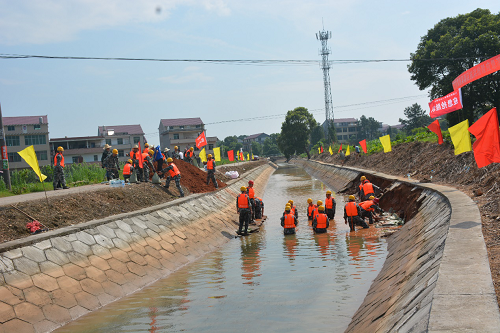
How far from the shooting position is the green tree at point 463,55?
116 feet

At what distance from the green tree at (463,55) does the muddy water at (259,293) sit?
25071mm

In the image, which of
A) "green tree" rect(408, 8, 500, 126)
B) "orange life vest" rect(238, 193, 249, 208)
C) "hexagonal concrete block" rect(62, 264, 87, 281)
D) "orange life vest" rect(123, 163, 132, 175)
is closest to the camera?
"hexagonal concrete block" rect(62, 264, 87, 281)

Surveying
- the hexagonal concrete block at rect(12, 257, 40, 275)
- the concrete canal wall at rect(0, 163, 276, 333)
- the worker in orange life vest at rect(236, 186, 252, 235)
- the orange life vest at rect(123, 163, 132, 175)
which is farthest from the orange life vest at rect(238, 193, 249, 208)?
the hexagonal concrete block at rect(12, 257, 40, 275)

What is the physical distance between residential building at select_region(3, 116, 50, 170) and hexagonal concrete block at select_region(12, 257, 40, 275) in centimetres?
6022

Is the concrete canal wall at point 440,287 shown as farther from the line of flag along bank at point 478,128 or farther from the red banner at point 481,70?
the red banner at point 481,70

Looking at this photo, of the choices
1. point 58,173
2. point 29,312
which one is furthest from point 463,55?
point 29,312

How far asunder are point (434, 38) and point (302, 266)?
35.3 m

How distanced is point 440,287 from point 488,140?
23.0 feet

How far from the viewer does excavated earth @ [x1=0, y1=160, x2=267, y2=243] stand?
10.2m

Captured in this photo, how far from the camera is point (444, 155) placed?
21.4 metres

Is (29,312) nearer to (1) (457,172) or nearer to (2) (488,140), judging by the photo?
(2) (488,140)

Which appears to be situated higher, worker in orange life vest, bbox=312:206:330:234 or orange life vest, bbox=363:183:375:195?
orange life vest, bbox=363:183:375:195

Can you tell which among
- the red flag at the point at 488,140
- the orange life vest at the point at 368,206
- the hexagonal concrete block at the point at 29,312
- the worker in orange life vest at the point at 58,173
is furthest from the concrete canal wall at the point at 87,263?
the red flag at the point at 488,140

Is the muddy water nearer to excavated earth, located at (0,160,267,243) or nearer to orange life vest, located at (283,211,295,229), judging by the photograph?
orange life vest, located at (283,211,295,229)
